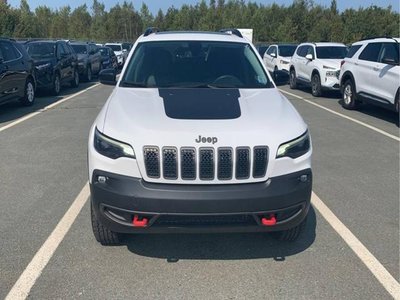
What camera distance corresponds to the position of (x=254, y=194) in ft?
10.8

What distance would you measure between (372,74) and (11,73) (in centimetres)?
817

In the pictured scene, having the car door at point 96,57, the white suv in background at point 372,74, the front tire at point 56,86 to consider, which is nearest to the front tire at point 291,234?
the white suv in background at point 372,74

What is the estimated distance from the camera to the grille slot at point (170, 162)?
3287 mm

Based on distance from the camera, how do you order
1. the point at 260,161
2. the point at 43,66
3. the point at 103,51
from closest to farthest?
the point at 260,161 < the point at 43,66 < the point at 103,51

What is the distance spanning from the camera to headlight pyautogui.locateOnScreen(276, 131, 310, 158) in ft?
11.3

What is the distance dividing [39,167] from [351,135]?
218 inches

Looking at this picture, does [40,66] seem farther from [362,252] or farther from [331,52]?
[362,252]

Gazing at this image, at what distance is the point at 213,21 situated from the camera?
67.4m

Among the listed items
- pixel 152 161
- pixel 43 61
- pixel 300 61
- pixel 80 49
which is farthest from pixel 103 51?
pixel 152 161

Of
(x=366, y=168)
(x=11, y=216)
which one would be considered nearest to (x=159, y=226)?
(x=11, y=216)

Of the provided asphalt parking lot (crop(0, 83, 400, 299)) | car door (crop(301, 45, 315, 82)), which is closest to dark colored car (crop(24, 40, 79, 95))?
asphalt parking lot (crop(0, 83, 400, 299))

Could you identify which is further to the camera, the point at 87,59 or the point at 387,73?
the point at 87,59

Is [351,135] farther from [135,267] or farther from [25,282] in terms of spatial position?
[25,282]

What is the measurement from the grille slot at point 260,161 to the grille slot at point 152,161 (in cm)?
70
